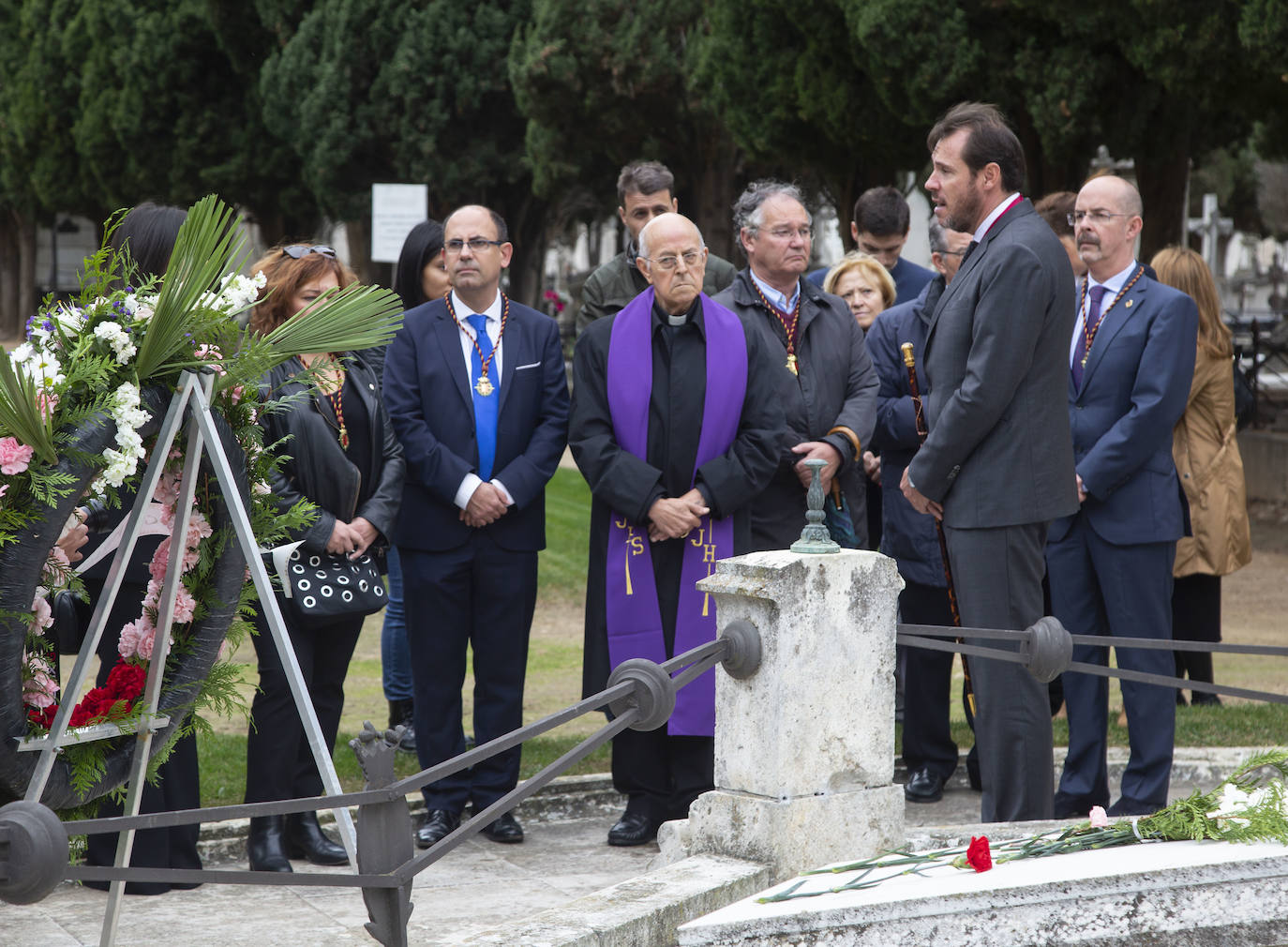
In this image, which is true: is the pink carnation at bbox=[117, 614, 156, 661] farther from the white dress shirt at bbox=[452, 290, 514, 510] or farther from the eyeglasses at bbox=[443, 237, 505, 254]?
the eyeglasses at bbox=[443, 237, 505, 254]

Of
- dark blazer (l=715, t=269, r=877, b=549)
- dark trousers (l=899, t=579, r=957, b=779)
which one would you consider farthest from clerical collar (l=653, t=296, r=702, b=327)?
dark trousers (l=899, t=579, r=957, b=779)

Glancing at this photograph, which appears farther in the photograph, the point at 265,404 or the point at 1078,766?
the point at 1078,766

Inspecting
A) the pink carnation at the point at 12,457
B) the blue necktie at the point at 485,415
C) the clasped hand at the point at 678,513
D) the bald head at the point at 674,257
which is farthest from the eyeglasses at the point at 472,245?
the pink carnation at the point at 12,457

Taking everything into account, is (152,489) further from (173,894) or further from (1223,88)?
(1223,88)

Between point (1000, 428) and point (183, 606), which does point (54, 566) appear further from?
point (1000, 428)

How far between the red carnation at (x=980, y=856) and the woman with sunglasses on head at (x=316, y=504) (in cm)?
227

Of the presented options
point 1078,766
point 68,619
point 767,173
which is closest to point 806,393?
point 1078,766

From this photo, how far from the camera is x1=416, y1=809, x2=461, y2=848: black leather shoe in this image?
5.44 meters

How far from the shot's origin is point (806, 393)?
5.80 meters

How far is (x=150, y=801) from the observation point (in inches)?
192

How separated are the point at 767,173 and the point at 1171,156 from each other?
33.9 ft

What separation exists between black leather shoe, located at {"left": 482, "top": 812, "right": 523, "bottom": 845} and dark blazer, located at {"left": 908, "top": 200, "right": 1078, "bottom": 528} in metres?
1.96

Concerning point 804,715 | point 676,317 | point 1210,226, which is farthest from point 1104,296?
point 1210,226

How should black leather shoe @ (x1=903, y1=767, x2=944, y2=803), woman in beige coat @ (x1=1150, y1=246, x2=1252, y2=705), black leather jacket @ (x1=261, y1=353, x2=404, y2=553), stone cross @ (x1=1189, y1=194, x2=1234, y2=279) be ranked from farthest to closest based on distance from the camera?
1. stone cross @ (x1=1189, y1=194, x2=1234, y2=279)
2. woman in beige coat @ (x1=1150, y1=246, x2=1252, y2=705)
3. black leather shoe @ (x1=903, y1=767, x2=944, y2=803)
4. black leather jacket @ (x1=261, y1=353, x2=404, y2=553)
